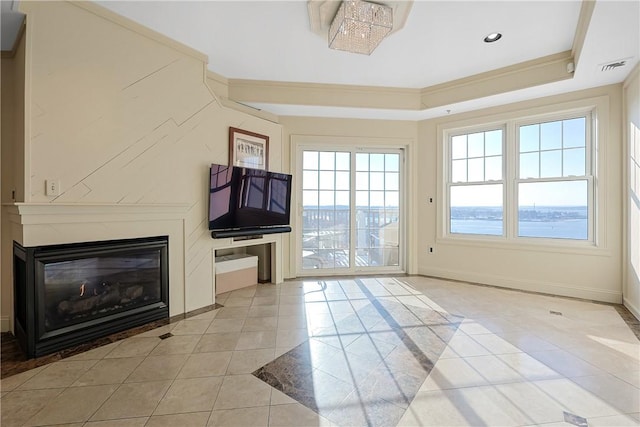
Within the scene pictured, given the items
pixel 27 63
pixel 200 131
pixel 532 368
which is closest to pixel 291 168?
pixel 200 131

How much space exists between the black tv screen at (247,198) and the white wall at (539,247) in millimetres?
2371

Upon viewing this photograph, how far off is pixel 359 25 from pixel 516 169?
308cm

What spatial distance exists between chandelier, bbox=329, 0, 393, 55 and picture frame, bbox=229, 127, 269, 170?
1.61 meters

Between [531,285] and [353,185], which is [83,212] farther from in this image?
[531,285]

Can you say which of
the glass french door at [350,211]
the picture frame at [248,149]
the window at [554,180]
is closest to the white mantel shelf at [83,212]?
the picture frame at [248,149]

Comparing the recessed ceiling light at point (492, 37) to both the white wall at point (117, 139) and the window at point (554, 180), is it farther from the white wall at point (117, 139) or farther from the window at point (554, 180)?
the white wall at point (117, 139)

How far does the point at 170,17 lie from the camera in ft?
8.57

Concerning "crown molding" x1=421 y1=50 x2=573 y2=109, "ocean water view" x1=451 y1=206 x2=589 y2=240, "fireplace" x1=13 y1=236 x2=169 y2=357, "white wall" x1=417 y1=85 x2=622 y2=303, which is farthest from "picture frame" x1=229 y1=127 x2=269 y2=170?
"ocean water view" x1=451 y1=206 x2=589 y2=240

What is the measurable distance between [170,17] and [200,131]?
1.07 metres

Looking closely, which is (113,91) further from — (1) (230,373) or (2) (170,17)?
(1) (230,373)

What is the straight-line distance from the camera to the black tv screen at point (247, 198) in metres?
3.30

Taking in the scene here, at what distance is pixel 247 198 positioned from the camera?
3.62 meters

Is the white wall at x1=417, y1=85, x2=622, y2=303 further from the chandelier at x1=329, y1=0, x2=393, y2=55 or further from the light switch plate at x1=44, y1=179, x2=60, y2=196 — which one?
the light switch plate at x1=44, y1=179, x2=60, y2=196

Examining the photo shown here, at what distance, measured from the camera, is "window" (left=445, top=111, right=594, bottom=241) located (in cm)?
364
